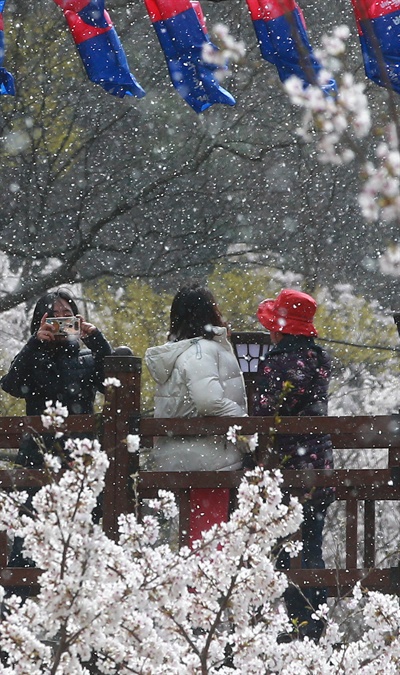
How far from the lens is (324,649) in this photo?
4164mm

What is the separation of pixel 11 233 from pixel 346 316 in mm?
3959

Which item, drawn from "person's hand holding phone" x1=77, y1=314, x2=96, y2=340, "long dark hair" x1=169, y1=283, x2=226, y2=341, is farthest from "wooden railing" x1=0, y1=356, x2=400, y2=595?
"person's hand holding phone" x1=77, y1=314, x2=96, y2=340

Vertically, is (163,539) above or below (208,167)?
below

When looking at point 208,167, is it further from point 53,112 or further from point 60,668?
point 60,668

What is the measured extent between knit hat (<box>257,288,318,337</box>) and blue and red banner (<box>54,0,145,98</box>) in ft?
11.8

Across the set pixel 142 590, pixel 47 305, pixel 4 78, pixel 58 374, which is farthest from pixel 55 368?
pixel 4 78

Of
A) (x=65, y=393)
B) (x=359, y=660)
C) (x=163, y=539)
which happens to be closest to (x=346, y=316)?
(x=163, y=539)

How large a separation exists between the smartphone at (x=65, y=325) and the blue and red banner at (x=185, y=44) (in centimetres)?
334

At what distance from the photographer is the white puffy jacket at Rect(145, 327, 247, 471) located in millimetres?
4559

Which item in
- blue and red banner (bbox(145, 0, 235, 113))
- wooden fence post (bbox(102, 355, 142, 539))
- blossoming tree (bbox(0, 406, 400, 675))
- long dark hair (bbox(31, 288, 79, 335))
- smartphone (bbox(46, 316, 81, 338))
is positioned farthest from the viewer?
blue and red banner (bbox(145, 0, 235, 113))

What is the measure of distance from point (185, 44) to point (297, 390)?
3.88 m

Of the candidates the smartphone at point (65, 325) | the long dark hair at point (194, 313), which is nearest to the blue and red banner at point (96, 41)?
the smartphone at point (65, 325)

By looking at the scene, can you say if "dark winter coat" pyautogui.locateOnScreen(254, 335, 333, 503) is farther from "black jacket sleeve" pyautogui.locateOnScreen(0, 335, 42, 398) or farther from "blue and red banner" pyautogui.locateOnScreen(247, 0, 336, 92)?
"blue and red banner" pyautogui.locateOnScreen(247, 0, 336, 92)

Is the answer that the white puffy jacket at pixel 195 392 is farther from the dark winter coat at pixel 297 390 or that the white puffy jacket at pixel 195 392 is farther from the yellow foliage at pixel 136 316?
the yellow foliage at pixel 136 316
